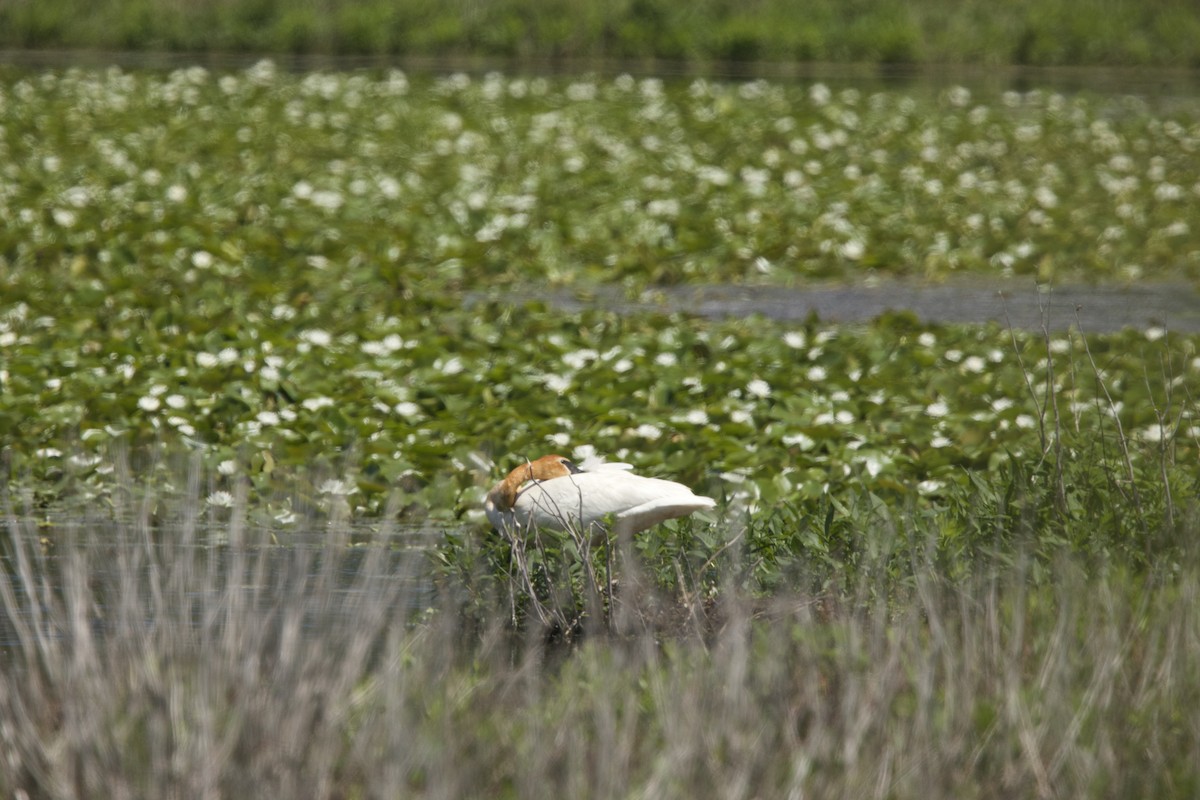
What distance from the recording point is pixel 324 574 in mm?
3297

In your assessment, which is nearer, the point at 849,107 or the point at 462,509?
the point at 462,509

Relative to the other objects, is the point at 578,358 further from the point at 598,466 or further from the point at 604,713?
the point at 604,713

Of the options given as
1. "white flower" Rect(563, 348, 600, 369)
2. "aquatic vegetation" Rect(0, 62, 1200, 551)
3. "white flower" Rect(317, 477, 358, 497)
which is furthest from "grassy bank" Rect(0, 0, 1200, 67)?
"white flower" Rect(317, 477, 358, 497)

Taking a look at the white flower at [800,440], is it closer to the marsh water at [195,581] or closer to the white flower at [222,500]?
the marsh water at [195,581]

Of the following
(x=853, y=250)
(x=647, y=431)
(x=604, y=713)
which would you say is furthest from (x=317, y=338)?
(x=604, y=713)

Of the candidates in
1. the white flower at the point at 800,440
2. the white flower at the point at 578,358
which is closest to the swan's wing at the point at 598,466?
the white flower at the point at 800,440

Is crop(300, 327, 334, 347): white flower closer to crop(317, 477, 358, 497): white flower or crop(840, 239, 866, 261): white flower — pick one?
crop(317, 477, 358, 497): white flower

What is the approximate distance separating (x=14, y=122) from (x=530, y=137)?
4.12 m

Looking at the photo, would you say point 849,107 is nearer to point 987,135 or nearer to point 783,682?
point 987,135

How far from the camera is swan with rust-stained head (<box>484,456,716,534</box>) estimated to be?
467cm

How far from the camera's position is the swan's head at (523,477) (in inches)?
193

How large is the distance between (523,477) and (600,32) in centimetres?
1823

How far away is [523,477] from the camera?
16.2 feet

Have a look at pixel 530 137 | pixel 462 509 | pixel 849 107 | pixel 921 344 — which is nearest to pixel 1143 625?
pixel 462 509
